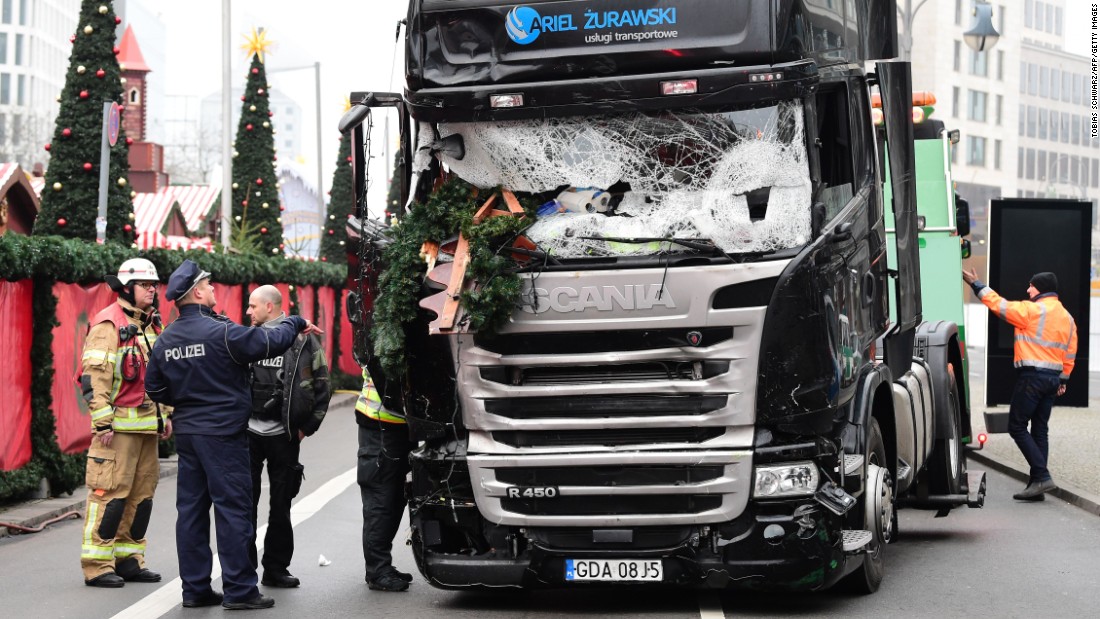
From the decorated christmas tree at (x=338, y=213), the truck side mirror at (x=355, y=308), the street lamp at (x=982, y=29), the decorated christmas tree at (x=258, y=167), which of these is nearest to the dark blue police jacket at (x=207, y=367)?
the truck side mirror at (x=355, y=308)

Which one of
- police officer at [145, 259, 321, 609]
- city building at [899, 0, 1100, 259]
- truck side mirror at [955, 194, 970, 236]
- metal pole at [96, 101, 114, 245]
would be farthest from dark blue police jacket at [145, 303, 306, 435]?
city building at [899, 0, 1100, 259]

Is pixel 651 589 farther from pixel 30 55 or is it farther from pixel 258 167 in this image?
pixel 30 55

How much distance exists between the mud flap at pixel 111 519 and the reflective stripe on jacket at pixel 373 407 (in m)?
1.67

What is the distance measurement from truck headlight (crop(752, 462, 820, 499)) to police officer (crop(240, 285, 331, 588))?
9.00ft

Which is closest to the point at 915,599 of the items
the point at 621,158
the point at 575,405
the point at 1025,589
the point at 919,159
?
the point at 1025,589

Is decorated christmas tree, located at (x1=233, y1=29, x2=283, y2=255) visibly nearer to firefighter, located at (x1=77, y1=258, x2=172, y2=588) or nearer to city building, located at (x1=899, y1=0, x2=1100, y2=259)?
firefighter, located at (x1=77, y1=258, x2=172, y2=588)

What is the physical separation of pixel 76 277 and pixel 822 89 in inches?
352

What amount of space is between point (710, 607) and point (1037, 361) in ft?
20.3

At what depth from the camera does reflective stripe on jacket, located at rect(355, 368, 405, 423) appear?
953cm

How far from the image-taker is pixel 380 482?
9695mm

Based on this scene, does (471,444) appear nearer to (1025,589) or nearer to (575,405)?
(575,405)

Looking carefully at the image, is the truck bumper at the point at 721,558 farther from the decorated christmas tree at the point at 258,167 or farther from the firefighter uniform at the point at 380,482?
the decorated christmas tree at the point at 258,167

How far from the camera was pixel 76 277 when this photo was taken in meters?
15.3

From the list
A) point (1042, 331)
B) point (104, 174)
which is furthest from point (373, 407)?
point (104, 174)
